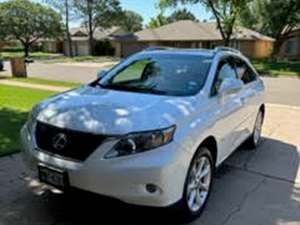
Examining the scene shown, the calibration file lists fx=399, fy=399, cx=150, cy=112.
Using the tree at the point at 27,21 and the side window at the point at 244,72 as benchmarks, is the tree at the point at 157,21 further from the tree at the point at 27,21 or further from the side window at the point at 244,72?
the side window at the point at 244,72

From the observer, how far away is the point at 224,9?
32656 millimetres

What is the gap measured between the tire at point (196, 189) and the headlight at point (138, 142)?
52 centimetres

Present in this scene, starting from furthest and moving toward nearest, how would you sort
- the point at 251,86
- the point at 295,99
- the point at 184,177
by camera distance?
1. the point at 295,99
2. the point at 251,86
3. the point at 184,177

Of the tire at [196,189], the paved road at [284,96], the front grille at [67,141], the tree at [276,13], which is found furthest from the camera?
the tree at [276,13]

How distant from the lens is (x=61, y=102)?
13.9 feet

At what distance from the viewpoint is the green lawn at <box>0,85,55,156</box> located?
640 centimetres

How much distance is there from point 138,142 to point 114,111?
48 cm

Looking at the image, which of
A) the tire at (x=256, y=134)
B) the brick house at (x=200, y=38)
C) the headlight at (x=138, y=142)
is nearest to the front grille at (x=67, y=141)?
the headlight at (x=138, y=142)

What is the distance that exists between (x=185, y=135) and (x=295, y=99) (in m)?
10.9

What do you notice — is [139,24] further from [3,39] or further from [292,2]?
[292,2]

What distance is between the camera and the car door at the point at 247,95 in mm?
5797

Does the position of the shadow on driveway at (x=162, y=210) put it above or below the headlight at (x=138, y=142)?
below

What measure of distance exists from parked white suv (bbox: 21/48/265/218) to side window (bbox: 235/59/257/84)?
29.7 inches

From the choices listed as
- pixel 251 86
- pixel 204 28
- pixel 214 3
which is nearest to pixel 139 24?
pixel 204 28
